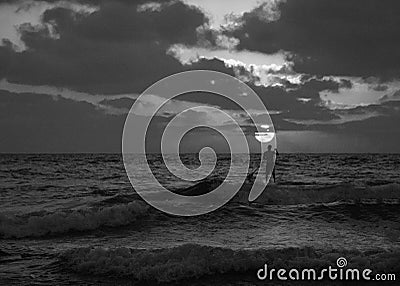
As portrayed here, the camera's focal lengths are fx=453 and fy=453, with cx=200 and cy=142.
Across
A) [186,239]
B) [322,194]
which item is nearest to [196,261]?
[186,239]

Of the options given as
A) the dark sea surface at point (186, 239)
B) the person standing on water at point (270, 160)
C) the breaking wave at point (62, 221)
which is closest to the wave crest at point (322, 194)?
the dark sea surface at point (186, 239)

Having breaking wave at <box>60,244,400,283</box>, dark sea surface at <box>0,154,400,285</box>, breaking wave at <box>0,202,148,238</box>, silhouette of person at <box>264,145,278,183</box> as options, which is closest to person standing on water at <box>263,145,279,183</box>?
silhouette of person at <box>264,145,278,183</box>

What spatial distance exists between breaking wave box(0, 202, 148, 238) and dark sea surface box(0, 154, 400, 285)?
30 millimetres

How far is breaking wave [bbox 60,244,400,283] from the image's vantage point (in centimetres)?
866

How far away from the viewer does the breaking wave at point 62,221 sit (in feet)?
43.0

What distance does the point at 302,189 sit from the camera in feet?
78.6

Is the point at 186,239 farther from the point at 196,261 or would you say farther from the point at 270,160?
the point at 270,160

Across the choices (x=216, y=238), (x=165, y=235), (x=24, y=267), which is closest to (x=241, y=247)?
(x=216, y=238)

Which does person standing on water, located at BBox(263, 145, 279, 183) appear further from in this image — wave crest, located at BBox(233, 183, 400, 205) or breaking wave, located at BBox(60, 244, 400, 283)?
breaking wave, located at BBox(60, 244, 400, 283)

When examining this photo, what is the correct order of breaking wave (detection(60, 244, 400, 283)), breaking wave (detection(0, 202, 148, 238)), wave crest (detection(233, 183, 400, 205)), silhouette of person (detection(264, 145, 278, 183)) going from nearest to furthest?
breaking wave (detection(60, 244, 400, 283))
breaking wave (detection(0, 202, 148, 238))
wave crest (detection(233, 183, 400, 205))
silhouette of person (detection(264, 145, 278, 183))

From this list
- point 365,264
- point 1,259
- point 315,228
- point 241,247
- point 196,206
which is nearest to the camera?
point 365,264

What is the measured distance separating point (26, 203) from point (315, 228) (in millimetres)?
11794

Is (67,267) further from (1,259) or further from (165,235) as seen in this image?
(165,235)

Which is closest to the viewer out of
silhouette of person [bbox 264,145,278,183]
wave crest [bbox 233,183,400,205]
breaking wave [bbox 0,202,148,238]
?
breaking wave [bbox 0,202,148,238]
